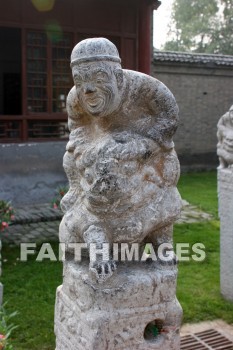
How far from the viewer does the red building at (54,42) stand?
873 centimetres

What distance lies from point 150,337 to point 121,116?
1144 mm

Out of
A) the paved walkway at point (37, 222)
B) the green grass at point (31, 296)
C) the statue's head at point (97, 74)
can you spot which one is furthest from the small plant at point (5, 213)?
the statue's head at point (97, 74)

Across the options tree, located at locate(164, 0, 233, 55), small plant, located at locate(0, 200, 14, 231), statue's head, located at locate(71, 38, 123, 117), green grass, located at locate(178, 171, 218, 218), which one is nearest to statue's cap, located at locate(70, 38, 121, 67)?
statue's head, located at locate(71, 38, 123, 117)

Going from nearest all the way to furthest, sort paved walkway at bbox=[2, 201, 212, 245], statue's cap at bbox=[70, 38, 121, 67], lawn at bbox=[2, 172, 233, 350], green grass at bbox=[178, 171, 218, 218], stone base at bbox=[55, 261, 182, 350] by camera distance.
A: 1. statue's cap at bbox=[70, 38, 121, 67]
2. stone base at bbox=[55, 261, 182, 350]
3. lawn at bbox=[2, 172, 233, 350]
4. paved walkway at bbox=[2, 201, 212, 245]
5. green grass at bbox=[178, 171, 218, 218]

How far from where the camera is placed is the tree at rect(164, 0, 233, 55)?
81.5 feet

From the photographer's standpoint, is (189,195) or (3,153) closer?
(3,153)

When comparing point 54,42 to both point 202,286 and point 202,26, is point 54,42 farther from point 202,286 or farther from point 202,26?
point 202,26

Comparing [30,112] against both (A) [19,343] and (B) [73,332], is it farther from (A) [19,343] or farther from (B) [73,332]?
(B) [73,332]

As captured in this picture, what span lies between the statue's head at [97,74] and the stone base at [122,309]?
82 cm

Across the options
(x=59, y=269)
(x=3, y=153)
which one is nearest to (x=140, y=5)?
(x=3, y=153)

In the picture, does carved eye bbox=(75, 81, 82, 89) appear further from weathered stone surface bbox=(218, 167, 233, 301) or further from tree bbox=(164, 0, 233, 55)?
tree bbox=(164, 0, 233, 55)

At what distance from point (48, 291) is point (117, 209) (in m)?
3.23

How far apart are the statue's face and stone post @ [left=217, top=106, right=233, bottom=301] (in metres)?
2.82

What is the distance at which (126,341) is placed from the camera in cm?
241
